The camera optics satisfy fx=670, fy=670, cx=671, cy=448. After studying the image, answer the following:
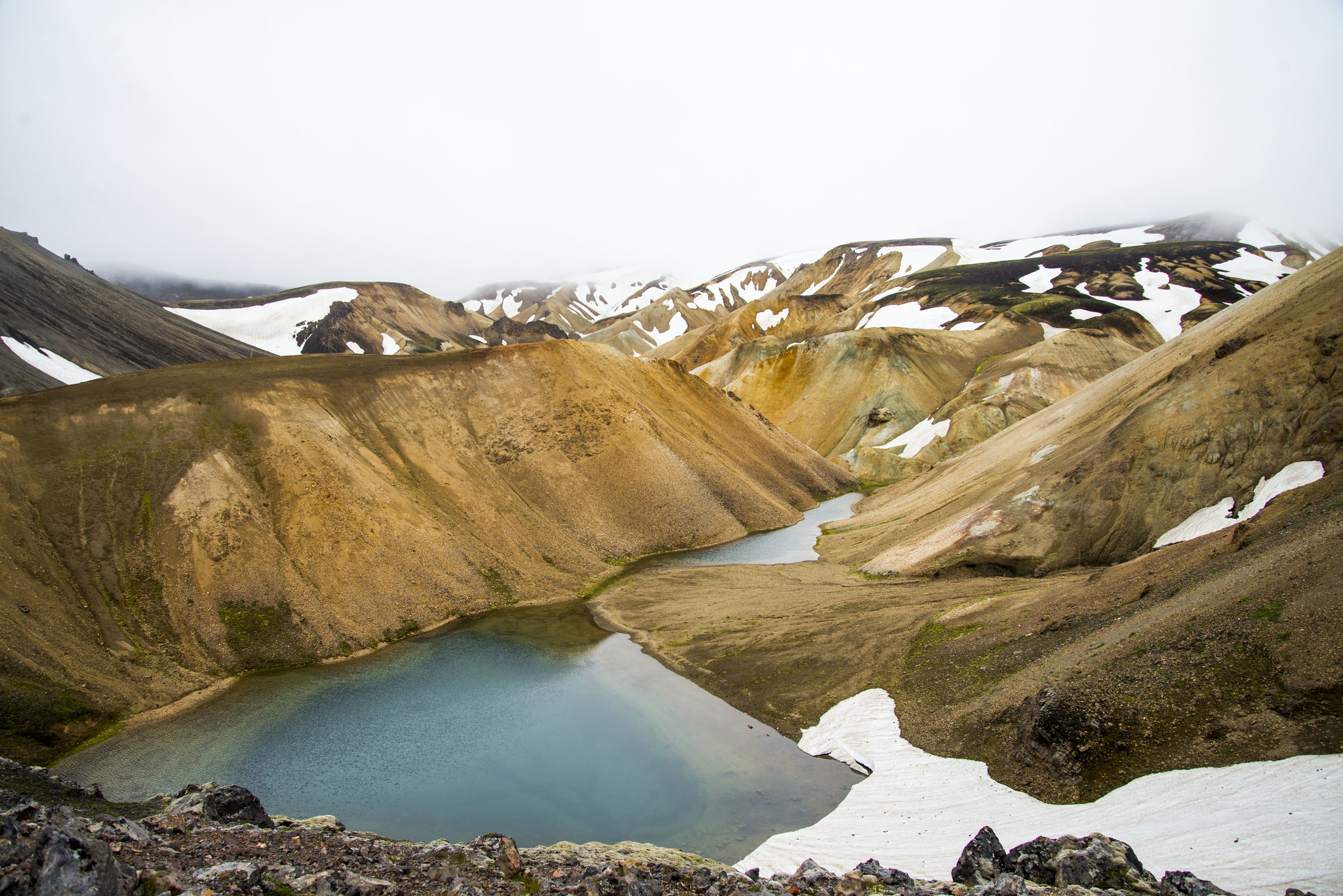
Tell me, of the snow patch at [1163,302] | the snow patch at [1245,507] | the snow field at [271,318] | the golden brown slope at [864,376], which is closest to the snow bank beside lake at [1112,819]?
the snow patch at [1245,507]

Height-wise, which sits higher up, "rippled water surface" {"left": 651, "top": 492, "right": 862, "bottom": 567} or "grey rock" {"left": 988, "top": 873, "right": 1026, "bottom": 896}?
"grey rock" {"left": 988, "top": 873, "right": 1026, "bottom": 896}

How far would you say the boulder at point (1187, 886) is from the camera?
868 cm

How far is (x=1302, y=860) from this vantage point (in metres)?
8.74

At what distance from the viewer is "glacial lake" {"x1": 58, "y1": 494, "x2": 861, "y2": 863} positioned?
1722 cm

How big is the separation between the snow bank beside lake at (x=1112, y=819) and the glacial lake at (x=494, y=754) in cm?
124

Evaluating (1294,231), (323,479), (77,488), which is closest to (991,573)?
(323,479)

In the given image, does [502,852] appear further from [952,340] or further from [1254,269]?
[1254,269]

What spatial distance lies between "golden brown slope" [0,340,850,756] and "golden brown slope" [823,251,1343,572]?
56.7ft

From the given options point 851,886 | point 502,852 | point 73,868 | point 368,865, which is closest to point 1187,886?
point 851,886

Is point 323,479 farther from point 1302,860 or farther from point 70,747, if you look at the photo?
point 1302,860

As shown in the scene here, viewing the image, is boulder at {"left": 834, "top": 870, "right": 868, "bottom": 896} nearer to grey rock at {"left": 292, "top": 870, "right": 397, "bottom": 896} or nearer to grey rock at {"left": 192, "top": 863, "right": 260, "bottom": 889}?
grey rock at {"left": 292, "top": 870, "right": 397, "bottom": 896}

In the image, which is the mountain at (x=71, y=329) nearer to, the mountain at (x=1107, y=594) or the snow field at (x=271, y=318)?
the snow field at (x=271, y=318)

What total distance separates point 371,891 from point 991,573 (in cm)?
2690

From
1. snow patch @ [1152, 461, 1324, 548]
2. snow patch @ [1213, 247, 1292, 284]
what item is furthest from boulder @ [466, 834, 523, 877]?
snow patch @ [1213, 247, 1292, 284]
